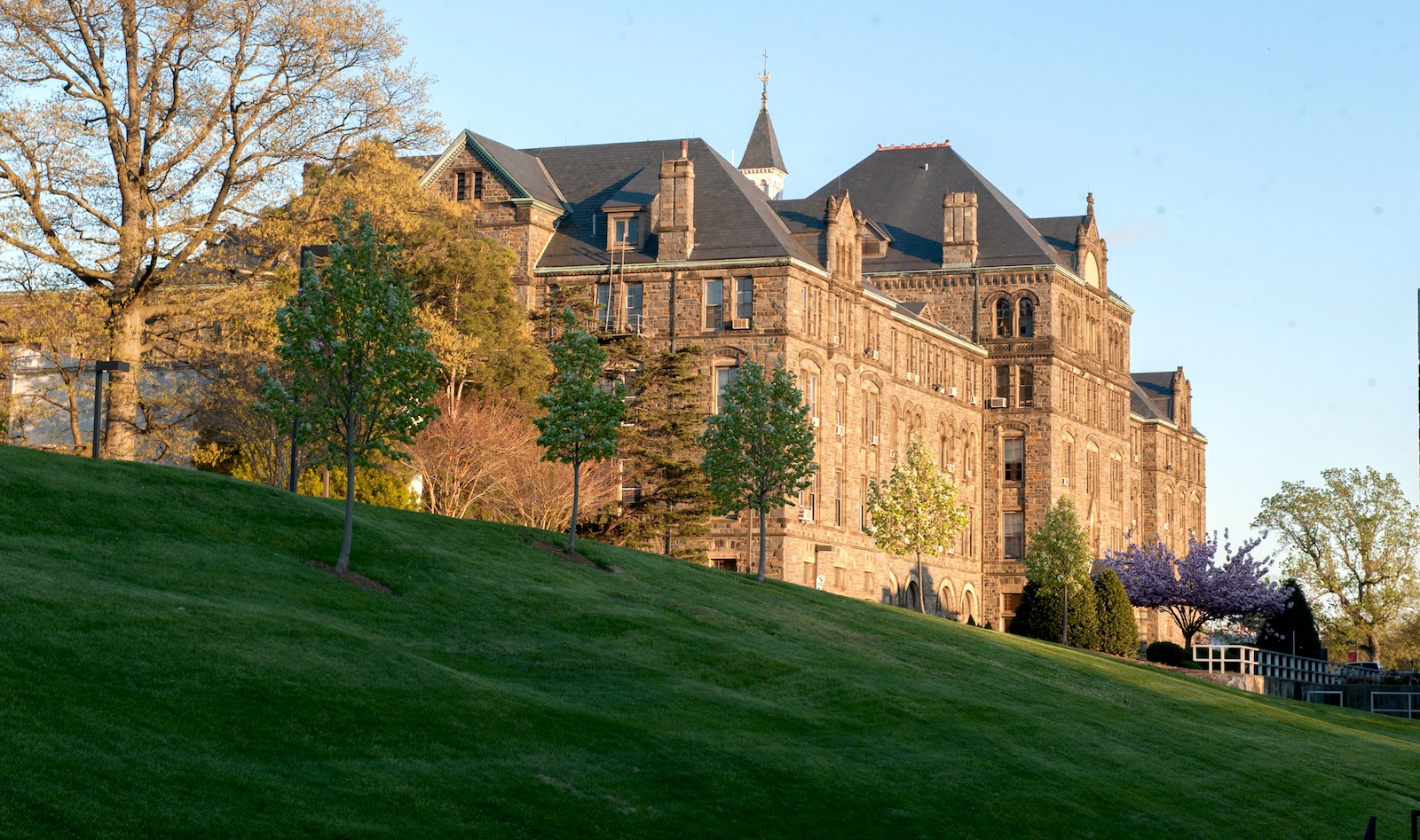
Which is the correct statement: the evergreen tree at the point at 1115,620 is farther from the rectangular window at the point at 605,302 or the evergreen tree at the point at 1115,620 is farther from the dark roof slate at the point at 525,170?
the dark roof slate at the point at 525,170

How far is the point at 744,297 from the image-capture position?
78000 millimetres

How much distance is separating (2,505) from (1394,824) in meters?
25.5

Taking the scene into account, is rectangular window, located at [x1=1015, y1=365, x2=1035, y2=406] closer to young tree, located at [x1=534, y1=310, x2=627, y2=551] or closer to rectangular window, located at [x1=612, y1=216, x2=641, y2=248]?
rectangular window, located at [x1=612, y1=216, x2=641, y2=248]

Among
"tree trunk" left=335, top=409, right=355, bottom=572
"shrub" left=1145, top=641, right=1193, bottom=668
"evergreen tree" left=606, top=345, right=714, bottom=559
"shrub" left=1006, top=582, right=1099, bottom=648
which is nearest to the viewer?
"tree trunk" left=335, top=409, right=355, bottom=572

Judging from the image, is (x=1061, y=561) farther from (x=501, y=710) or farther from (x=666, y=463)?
(x=501, y=710)

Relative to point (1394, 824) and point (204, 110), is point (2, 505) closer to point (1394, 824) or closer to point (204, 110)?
point (204, 110)

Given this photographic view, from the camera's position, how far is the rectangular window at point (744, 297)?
7788 centimetres

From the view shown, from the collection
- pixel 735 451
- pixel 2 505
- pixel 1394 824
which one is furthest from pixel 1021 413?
pixel 2 505

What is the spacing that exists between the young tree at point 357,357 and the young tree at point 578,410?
8357mm

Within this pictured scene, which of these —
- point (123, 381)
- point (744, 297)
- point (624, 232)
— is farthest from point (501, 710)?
point (624, 232)

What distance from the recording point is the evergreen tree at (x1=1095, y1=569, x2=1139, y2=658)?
75688mm

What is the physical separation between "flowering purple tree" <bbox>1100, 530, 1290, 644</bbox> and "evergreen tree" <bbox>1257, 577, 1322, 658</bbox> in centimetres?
107

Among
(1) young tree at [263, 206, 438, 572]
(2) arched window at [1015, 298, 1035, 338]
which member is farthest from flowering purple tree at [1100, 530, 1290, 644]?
(1) young tree at [263, 206, 438, 572]

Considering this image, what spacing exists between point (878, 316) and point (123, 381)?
4551 centimetres
